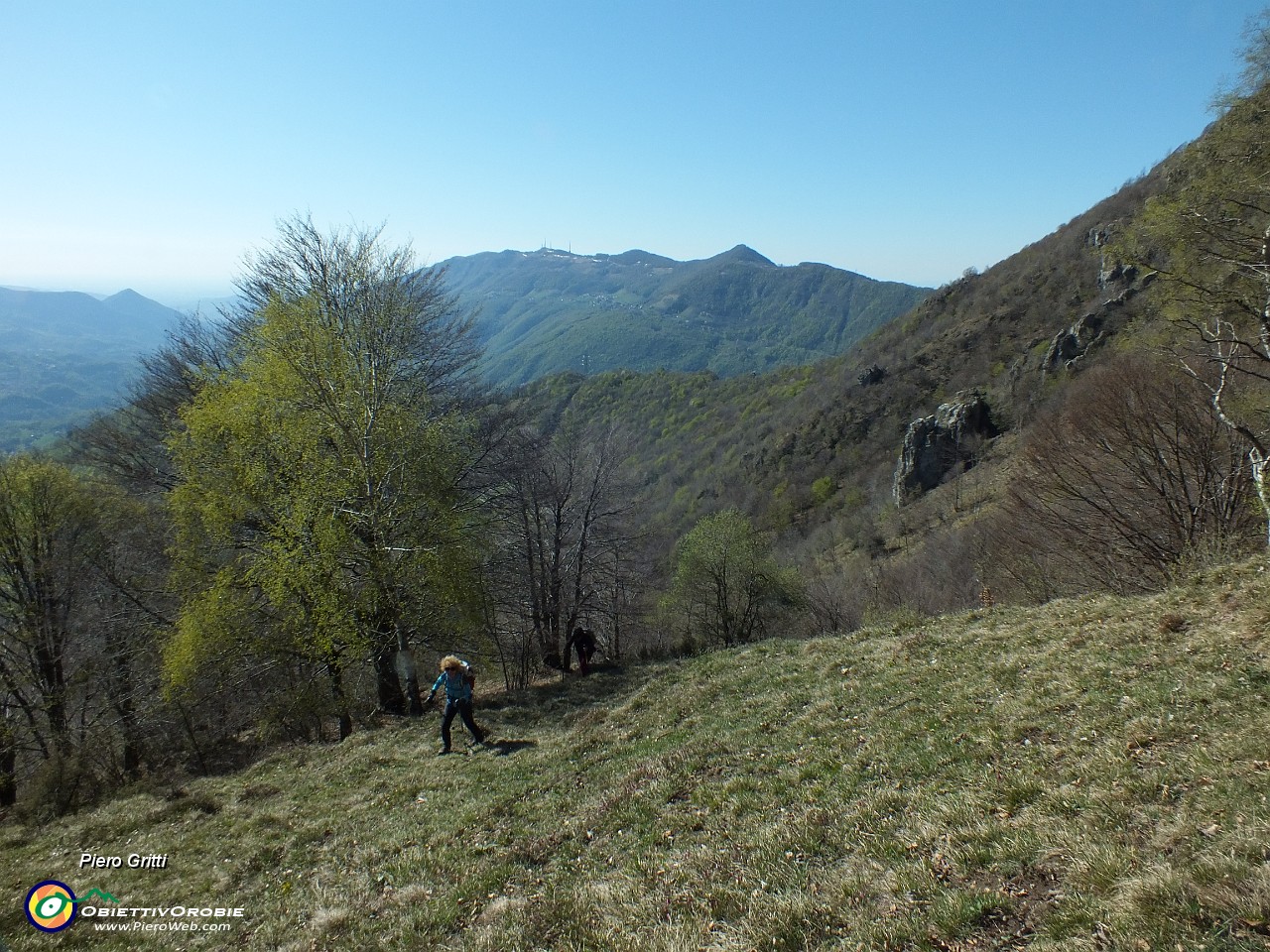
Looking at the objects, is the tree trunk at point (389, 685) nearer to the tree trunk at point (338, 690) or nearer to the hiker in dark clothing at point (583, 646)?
the tree trunk at point (338, 690)

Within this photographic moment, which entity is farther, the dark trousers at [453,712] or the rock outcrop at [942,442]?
the rock outcrop at [942,442]

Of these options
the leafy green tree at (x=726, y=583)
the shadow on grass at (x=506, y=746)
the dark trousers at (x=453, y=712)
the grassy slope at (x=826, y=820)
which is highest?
the grassy slope at (x=826, y=820)

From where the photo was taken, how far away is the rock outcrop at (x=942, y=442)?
57438mm

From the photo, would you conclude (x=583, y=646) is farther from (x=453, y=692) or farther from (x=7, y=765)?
(x=7, y=765)

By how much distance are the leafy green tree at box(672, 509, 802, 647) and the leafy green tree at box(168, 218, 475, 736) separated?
649 inches

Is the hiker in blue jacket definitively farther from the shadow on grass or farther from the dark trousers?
the shadow on grass

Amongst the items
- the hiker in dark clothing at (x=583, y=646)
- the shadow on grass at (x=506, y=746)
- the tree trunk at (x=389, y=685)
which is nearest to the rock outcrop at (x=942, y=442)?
the hiker in dark clothing at (x=583, y=646)

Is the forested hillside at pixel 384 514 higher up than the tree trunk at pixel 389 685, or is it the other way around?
the forested hillside at pixel 384 514

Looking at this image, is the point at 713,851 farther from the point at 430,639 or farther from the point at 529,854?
the point at 430,639

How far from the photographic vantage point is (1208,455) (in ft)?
58.5

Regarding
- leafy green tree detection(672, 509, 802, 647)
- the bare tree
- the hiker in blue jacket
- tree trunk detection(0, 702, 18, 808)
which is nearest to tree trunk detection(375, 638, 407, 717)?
the hiker in blue jacket

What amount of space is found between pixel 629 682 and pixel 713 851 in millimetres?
10832

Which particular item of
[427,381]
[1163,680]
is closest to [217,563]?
[427,381]

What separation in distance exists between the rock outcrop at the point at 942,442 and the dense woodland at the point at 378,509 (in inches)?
1312
